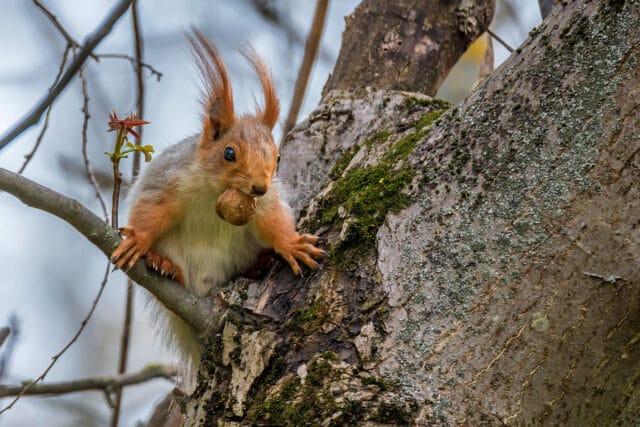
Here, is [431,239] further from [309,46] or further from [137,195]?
[309,46]

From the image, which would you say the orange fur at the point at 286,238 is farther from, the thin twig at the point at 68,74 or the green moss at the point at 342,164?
the thin twig at the point at 68,74

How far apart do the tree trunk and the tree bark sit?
1.12m

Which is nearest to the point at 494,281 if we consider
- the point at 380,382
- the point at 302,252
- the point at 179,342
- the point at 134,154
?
the point at 380,382

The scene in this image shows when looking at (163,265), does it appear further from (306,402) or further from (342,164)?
(306,402)

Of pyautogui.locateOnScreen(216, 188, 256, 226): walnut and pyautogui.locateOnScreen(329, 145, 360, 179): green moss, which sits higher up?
pyautogui.locateOnScreen(329, 145, 360, 179): green moss

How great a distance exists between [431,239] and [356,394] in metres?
0.40

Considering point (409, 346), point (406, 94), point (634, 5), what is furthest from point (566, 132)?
point (406, 94)

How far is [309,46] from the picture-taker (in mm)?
3053

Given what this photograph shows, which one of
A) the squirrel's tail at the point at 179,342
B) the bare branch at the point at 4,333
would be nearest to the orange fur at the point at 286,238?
the squirrel's tail at the point at 179,342

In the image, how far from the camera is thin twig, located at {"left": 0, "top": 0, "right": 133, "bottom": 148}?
166 centimetres

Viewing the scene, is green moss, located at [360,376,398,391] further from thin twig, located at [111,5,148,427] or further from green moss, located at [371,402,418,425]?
thin twig, located at [111,5,148,427]

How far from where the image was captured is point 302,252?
192 centimetres

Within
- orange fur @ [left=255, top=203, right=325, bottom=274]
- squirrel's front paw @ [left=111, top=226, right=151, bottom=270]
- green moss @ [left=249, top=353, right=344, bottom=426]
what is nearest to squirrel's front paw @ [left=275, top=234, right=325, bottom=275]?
orange fur @ [left=255, top=203, right=325, bottom=274]

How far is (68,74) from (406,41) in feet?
5.13
